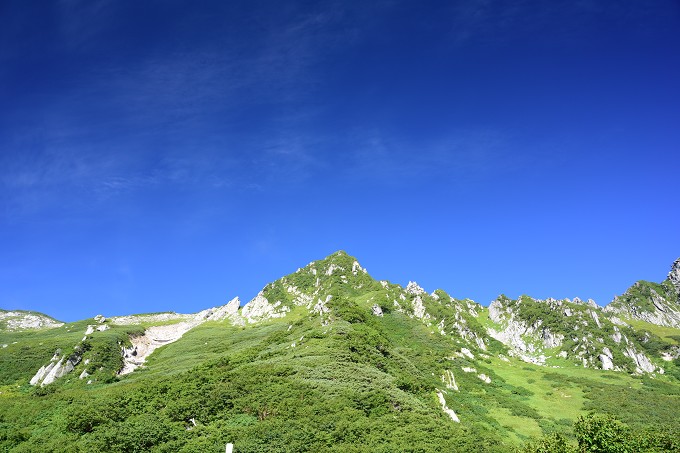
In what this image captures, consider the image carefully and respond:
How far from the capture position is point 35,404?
58188 millimetres

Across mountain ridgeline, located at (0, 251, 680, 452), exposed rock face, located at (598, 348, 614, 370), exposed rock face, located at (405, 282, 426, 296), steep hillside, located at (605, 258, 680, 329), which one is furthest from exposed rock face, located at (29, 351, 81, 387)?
steep hillside, located at (605, 258, 680, 329)

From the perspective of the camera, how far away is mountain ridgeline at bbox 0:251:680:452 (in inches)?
1658

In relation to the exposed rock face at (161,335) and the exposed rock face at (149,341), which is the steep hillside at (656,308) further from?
the exposed rock face at (149,341)

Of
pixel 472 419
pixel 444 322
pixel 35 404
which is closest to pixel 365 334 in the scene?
pixel 472 419

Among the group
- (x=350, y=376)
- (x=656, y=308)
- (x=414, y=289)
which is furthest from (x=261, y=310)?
(x=656, y=308)

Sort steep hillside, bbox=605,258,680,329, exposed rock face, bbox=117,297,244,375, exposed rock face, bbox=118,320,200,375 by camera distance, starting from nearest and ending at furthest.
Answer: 1. exposed rock face, bbox=118,320,200,375
2. exposed rock face, bbox=117,297,244,375
3. steep hillside, bbox=605,258,680,329

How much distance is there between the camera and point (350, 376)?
54.7 m

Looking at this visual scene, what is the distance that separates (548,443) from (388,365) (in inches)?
1094

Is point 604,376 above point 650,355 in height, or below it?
below

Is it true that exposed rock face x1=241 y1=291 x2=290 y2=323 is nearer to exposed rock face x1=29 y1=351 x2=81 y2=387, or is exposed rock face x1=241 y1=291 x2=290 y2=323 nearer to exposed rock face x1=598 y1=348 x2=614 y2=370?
exposed rock face x1=29 y1=351 x2=81 y2=387

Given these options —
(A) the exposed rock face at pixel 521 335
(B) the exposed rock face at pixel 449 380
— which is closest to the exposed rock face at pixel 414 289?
(A) the exposed rock face at pixel 521 335

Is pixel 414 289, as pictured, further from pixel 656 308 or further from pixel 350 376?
pixel 350 376

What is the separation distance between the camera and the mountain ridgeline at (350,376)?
42125 millimetres

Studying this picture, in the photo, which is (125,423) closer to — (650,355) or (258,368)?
(258,368)
